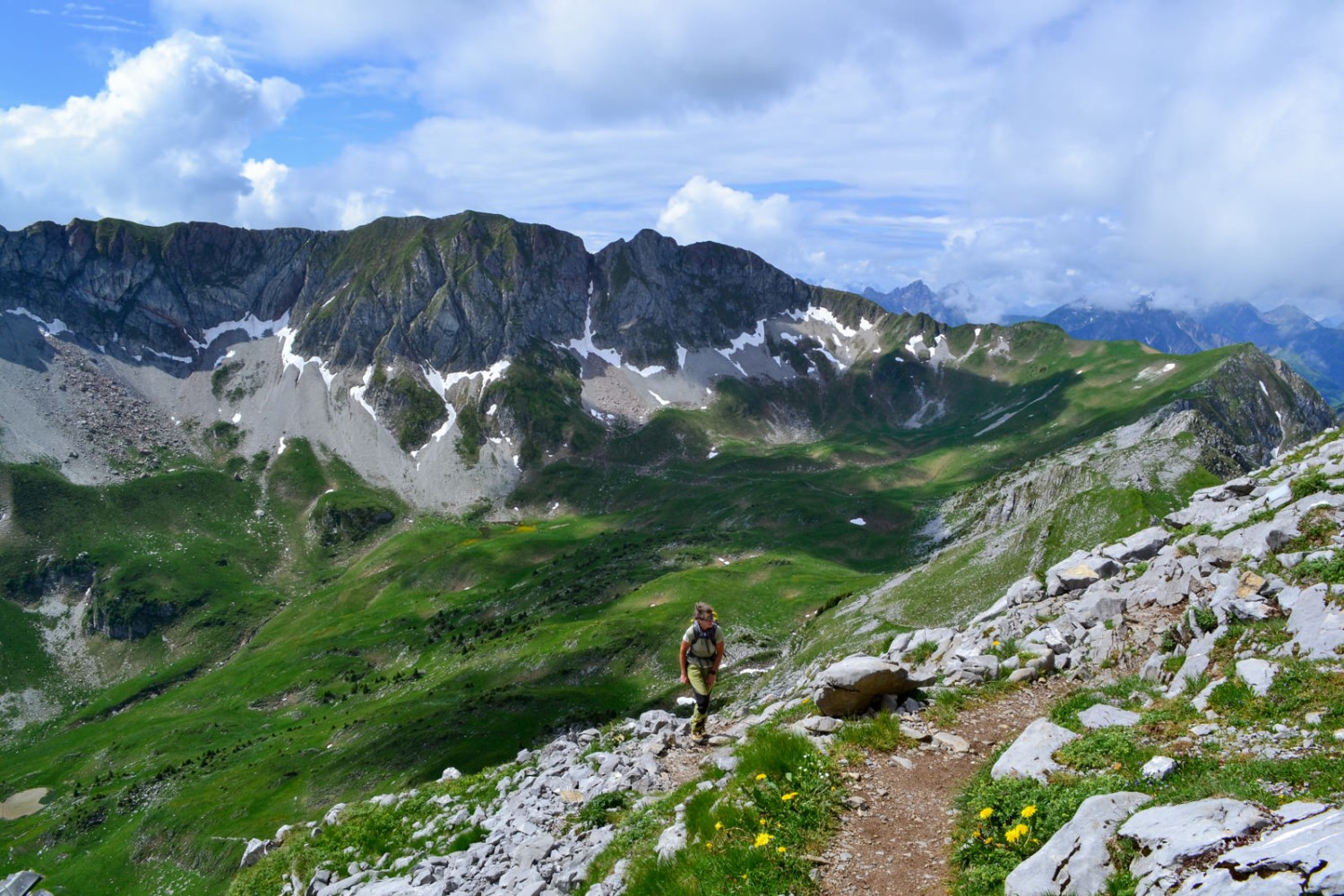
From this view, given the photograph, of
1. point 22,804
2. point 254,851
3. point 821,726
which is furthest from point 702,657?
point 22,804

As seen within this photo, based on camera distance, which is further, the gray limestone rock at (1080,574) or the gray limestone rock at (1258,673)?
the gray limestone rock at (1080,574)

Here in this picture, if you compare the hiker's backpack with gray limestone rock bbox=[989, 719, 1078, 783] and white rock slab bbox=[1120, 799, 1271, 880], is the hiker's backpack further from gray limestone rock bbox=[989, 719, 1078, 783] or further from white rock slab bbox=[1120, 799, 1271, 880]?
white rock slab bbox=[1120, 799, 1271, 880]

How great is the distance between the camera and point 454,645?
13425 cm

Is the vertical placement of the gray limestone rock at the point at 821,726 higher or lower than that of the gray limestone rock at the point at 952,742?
higher

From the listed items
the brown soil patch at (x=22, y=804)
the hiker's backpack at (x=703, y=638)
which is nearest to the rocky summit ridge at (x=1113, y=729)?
the hiker's backpack at (x=703, y=638)

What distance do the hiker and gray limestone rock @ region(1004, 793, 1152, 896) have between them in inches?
442

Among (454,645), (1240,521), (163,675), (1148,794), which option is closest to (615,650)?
(454,645)

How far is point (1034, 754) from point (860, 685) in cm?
478

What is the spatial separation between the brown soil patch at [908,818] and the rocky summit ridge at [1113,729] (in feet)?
1.25

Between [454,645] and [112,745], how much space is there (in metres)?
62.0

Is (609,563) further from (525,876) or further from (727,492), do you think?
(525,876)

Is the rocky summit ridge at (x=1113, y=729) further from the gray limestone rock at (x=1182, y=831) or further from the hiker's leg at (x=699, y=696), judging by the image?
the hiker's leg at (x=699, y=696)

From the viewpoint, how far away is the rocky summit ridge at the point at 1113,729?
8.85m

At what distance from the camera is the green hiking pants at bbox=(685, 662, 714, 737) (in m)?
20.4
